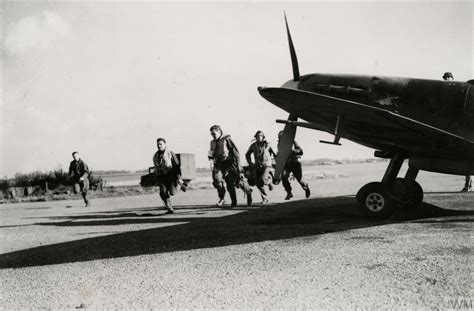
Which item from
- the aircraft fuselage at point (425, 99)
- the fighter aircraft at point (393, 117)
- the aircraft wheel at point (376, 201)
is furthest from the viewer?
the aircraft wheel at point (376, 201)

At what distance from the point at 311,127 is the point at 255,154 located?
14.9 ft

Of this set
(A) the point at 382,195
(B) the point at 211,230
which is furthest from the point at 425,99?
(B) the point at 211,230

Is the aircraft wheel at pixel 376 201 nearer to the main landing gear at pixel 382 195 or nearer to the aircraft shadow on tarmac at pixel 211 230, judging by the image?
Result: the main landing gear at pixel 382 195

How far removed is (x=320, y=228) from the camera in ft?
21.8

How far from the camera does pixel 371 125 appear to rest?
22.3ft

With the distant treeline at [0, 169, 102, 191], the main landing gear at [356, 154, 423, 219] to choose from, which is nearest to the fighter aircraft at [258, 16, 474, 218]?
the main landing gear at [356, 154, 423, 219]

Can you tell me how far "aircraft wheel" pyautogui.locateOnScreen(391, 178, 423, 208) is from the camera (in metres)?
7.96

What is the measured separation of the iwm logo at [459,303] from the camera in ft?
9.96

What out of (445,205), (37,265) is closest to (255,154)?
(445,205)

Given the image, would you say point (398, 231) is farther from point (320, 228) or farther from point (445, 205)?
point (445, 205)

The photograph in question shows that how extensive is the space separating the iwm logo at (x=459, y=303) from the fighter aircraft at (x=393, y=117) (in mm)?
3400

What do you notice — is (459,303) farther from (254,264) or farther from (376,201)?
(376,201)

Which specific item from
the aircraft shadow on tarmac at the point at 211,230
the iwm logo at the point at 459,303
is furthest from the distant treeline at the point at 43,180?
the iwm logo at the point at 459,303

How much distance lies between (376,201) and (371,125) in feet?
4.52
